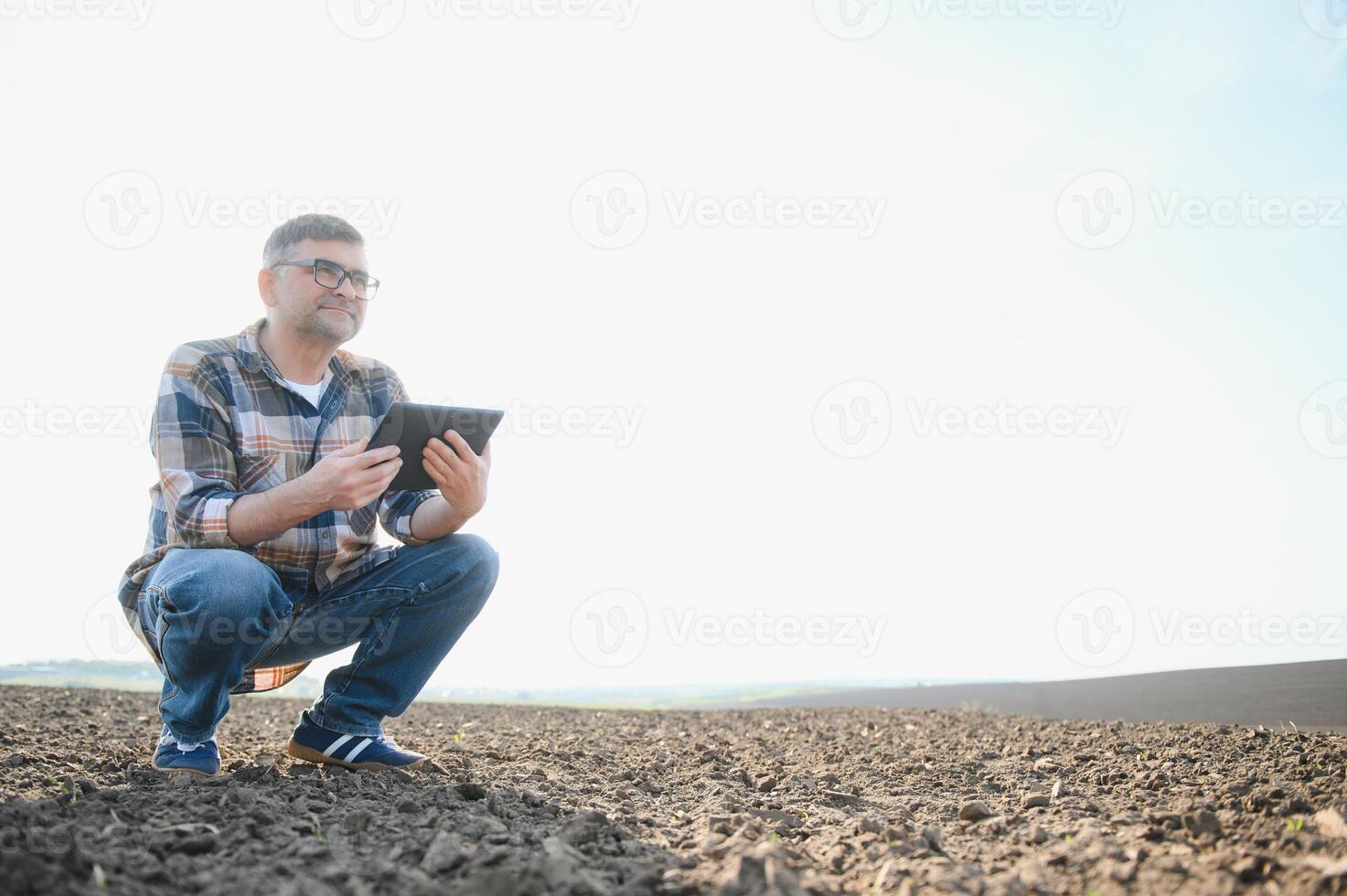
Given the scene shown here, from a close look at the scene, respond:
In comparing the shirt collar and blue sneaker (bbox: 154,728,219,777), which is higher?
the shirt collar

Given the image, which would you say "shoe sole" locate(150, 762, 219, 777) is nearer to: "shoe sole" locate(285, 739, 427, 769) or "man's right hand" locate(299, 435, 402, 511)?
"shoe sole" locate(285, 739, 427, 769)

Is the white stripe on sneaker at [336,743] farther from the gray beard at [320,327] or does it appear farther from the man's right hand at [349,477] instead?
the gray beard at [320,327]

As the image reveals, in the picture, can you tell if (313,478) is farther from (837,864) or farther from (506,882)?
(837,864)

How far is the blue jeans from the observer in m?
3.10

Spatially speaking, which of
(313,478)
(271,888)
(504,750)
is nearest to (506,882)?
(271,888)

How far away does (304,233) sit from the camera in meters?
3.60

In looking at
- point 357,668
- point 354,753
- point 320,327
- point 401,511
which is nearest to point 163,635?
point 357,668

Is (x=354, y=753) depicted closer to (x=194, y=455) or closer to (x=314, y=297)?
(x=194, y=455)

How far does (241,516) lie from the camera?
3111 mm

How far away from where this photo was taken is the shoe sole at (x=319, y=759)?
11.3 ft

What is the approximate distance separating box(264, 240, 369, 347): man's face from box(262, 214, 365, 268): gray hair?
1.1 inches

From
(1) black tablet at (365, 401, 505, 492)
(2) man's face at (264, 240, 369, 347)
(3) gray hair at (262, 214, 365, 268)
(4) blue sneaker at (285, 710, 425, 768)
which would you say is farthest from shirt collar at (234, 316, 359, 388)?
(4) blue sneaker at (285, 710, 425, 768)

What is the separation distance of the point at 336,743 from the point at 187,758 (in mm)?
508

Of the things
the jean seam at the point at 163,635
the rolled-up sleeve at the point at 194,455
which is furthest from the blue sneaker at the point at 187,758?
the rolled-up sleeve at the point at 194,455
